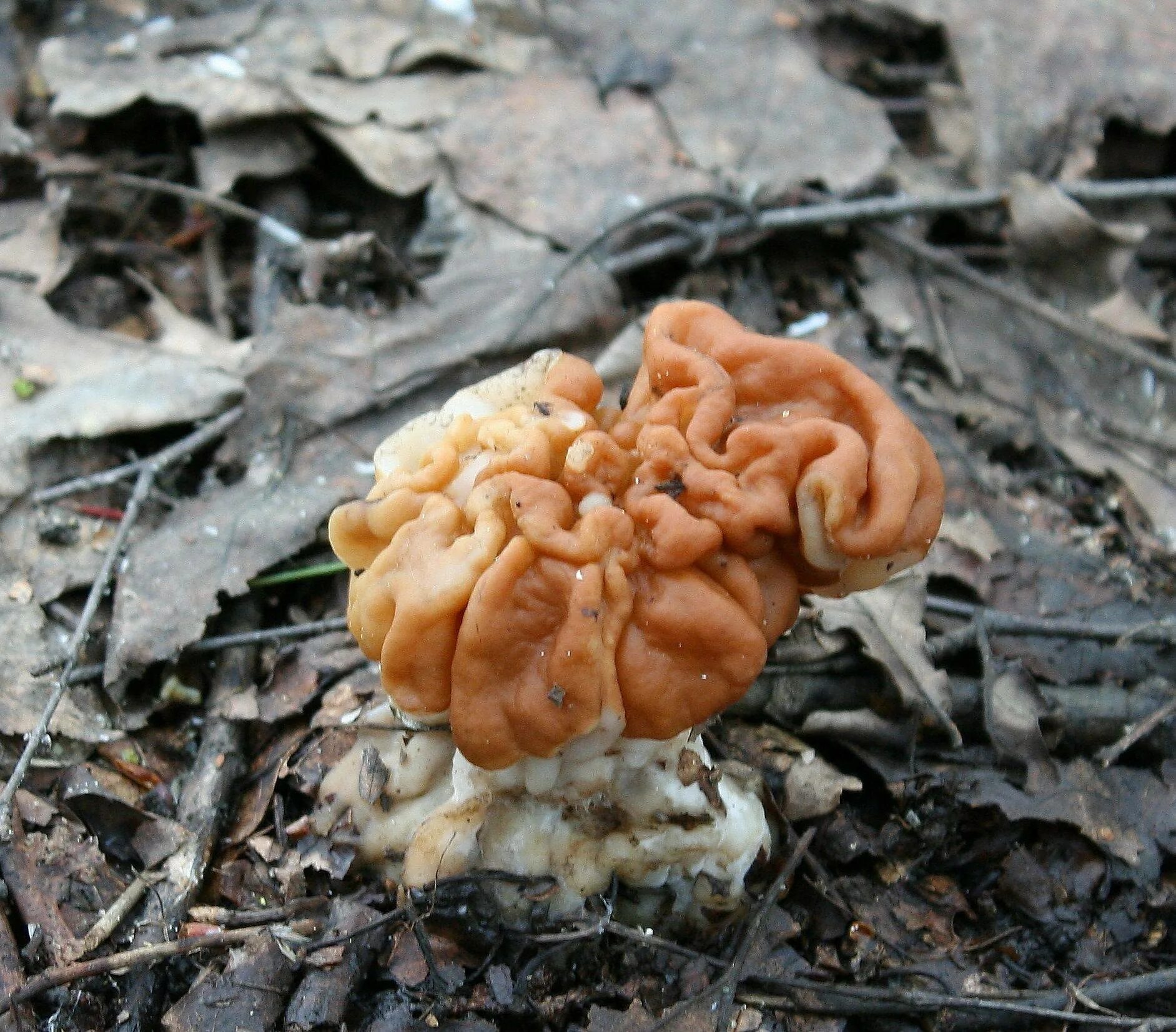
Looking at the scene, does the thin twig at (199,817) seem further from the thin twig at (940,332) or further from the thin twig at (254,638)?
the thin twig at (940,332)

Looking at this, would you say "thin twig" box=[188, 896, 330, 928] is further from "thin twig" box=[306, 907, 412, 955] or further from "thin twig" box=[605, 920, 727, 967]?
"thin twig" box=[605, 920, 727, 967]

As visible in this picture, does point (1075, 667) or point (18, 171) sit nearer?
point (1075, 667)

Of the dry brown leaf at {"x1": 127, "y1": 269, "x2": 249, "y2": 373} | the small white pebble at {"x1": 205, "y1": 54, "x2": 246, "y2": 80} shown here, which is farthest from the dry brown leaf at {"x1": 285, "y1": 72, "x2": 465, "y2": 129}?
the dry brown leaf at {"x1": 127, "y1": 269, "x2": 249, "y2": 373}

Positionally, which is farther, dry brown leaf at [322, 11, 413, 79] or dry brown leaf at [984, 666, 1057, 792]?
dry brown leaf at [322, 11, 413, 79]

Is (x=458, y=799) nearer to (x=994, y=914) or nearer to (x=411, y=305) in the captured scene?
(x=994, y=914)

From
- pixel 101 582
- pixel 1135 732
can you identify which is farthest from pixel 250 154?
pixel 1135 732

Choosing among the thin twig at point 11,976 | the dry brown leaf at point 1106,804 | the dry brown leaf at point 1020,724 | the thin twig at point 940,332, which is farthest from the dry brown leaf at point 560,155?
the thin twig at point 11,976

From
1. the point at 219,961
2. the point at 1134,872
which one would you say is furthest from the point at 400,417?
the point at 1134,872
